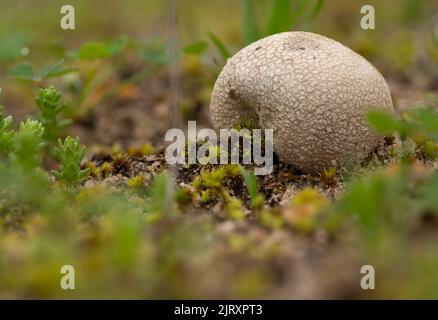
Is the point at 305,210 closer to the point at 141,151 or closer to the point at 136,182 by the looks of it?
the point at 136,182

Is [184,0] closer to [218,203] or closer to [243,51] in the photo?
[243,51]

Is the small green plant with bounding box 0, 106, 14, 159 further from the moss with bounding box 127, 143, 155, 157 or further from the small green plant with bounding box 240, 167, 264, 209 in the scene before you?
the small green plant with bounding box 240, 167, 264, 209

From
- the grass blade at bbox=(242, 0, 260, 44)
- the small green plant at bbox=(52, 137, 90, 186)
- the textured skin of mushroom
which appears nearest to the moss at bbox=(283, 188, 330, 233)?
the textured skin of mushroom

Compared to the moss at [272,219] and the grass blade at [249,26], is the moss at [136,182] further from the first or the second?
the grass blade at [249,26]

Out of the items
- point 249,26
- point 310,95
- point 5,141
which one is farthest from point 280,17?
point 5,141

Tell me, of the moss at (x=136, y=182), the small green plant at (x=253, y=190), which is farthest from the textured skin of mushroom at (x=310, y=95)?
the moss at (x=136, y=182)
